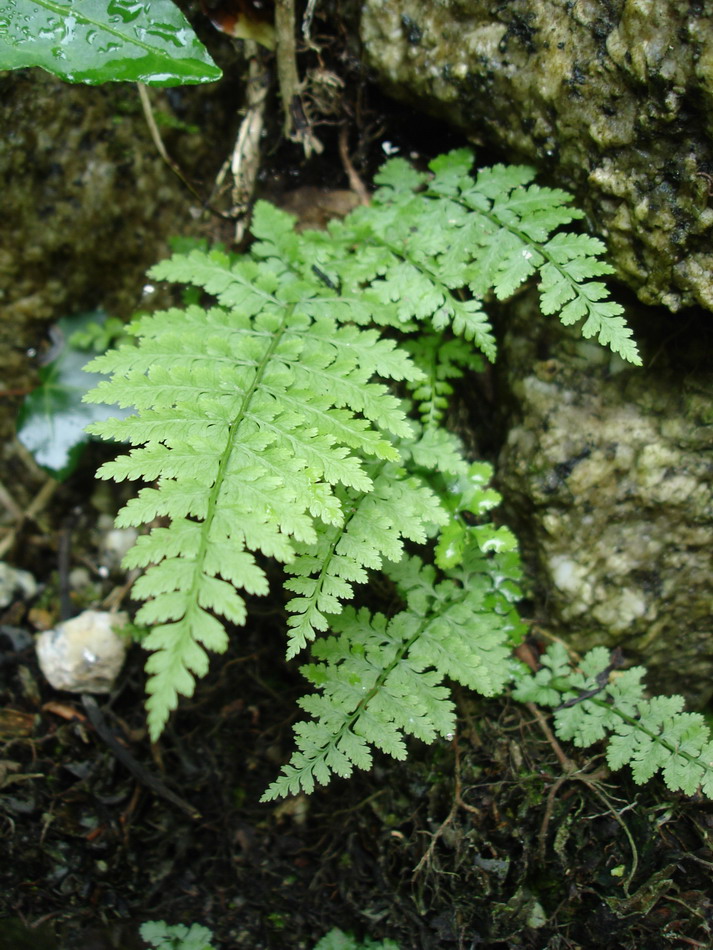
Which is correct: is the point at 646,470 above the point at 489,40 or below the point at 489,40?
below

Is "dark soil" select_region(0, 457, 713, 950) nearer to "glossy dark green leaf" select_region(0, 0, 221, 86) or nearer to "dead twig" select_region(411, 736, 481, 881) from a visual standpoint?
"dead twig" select_region(411, 736, 481, 881)

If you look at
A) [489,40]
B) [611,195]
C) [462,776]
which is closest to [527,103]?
[489,40]

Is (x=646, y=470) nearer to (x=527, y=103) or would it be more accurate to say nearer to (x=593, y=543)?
(x=593, y=543)

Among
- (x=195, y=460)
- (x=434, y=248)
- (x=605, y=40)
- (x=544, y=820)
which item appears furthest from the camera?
(x=434, y=248)

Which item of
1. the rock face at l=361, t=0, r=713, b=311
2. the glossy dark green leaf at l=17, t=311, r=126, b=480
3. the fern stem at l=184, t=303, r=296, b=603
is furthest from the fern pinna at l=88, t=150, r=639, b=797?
the glossy dark green leaf at l=17, t=311, r=126, b=480

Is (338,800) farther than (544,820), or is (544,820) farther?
(338,800)

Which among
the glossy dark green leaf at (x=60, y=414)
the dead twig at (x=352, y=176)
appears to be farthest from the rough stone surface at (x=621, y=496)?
the glossy dark green leaf at (x=60, y=414)

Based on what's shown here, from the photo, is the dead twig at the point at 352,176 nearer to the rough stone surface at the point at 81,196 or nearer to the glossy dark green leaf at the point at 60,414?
the rough stone surface at the point at 81,196
